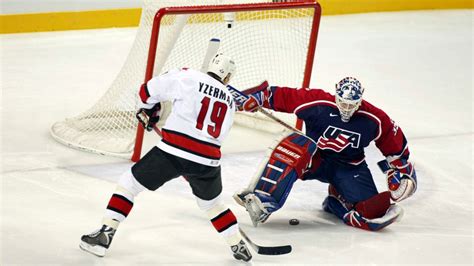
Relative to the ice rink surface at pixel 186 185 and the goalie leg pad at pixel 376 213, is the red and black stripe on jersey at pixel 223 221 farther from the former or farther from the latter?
the goalie leg pad at pixel 376 213

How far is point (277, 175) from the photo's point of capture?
413 cm

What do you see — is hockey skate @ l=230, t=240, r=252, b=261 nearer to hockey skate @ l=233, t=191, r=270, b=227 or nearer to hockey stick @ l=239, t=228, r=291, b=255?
hockey stick @ l=239, t=228, r=291, b=255

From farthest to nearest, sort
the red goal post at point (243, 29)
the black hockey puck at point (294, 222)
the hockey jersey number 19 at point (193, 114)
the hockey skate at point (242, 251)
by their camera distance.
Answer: the red goal post at point (243, 29)
the black hockey puck at point (294, 222)
the hockey skate at point (242, 251)
the hockey jersey number 19 at point (193, 114)

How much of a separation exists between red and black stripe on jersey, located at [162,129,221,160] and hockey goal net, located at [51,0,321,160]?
3.82 ft

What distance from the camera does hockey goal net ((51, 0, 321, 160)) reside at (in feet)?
16.5

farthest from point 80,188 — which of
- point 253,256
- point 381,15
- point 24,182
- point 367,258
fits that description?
point 381,15

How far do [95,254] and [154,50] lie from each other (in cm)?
129

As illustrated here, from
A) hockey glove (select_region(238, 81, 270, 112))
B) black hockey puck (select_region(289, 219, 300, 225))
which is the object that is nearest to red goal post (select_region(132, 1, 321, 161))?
hockey glove (select_region(238, 81, 270, 112))

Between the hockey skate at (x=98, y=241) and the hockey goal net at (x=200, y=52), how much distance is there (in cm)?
127

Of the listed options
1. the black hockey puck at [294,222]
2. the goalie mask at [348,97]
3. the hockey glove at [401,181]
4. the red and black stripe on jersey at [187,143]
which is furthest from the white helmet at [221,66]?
the hockey glove at [401,181]

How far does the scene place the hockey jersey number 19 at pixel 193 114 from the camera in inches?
140

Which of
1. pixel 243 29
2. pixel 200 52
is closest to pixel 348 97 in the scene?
pixel 200 52

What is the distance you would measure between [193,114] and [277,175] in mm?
691

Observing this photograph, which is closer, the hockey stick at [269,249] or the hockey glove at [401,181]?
the hockey stick at [269,249]
